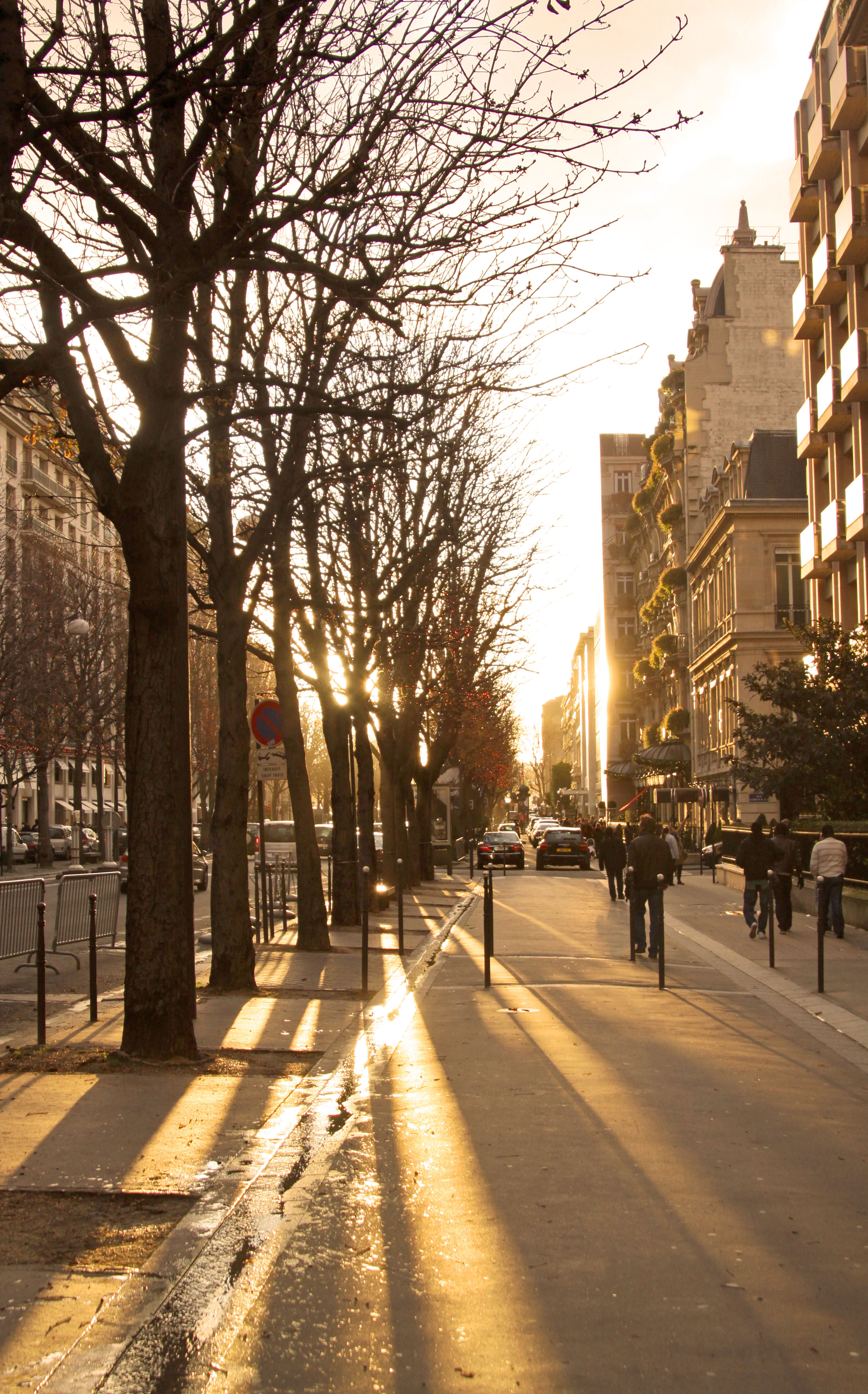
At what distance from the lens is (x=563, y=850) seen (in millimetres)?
49344

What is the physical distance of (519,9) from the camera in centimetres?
860

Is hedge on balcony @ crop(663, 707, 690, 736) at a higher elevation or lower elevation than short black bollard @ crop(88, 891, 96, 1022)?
higher

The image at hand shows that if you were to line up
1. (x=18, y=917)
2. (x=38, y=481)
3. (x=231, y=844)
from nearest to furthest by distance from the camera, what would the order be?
(x=231, y=844) → (x=18, y=917) → (x=38, y=481)

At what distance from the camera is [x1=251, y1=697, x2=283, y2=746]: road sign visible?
55.8 ft

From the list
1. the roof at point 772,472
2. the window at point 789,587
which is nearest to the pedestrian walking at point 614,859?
the window at point 789,587

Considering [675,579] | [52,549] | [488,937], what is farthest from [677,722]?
[488,937]

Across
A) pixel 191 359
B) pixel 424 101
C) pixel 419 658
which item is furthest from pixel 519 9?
pixel 419 658

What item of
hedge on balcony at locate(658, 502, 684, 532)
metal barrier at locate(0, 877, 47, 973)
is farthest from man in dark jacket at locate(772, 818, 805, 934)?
hedge on balcony at locate(658, 502, 684, 532)

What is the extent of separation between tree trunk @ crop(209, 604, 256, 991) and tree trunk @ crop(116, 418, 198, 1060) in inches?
155

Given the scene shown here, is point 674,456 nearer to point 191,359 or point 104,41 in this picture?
point 191,359

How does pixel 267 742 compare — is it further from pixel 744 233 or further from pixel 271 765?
pixel 744 233

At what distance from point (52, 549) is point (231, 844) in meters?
38.2

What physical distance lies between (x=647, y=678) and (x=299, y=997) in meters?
64.7

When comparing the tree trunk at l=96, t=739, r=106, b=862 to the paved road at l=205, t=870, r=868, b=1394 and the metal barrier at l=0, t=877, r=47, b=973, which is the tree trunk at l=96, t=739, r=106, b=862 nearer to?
the metal barrier at l=0, t=877, r=47, b=973
